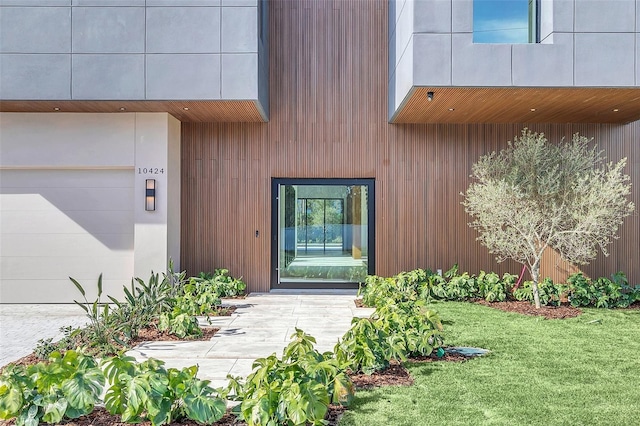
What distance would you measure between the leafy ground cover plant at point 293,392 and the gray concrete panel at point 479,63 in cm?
494

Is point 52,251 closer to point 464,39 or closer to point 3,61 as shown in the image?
point 3,61

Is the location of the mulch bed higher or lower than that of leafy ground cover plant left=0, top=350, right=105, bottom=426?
lower

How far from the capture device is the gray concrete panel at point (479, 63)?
23.2 ft

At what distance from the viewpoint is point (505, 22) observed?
7.30 metres

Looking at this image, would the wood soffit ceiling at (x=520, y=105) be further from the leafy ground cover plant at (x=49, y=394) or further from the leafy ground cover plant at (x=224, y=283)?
the leafy ground cover plant at (x=49, y=394)

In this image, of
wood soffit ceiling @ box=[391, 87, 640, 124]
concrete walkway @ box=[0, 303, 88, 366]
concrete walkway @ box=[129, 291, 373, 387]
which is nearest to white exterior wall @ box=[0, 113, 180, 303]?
concrete walkway @ box=[0, 303, 88, 366]

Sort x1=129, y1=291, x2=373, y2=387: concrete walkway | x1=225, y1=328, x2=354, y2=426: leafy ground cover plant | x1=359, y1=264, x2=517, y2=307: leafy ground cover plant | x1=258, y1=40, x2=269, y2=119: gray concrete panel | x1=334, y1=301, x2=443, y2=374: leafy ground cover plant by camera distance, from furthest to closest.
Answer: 1. x1=359, y1=264, x2=517, y2=307: leafy ground cover plant
2. x1=258, y1=40, x2=269, y2=119: gray concrete panel
3. x1=129, y1=291, x2=373, y2=387: concrete walkway
4. x1=334, y1=301, x2=443, y2=374: leafy ground cover plant
5. x1=225, y1=328, x2=354, y2=426: leafy ground cover plant

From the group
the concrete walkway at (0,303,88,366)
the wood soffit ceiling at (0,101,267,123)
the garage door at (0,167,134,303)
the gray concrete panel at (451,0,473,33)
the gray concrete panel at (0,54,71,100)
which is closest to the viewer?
the concrete walkway at (0,303,88,366)

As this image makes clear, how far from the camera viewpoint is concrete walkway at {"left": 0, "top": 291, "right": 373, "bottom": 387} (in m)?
5.35

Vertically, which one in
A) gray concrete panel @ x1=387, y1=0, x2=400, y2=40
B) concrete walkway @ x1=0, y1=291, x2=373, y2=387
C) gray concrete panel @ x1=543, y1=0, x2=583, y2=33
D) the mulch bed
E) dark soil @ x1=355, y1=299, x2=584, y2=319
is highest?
gray concrete panel @ x1=387, y1=0, x2=400, y2=40

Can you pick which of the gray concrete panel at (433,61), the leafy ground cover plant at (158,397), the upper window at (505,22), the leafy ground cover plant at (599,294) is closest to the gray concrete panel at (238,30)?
the gray concrete panel at (433,61)

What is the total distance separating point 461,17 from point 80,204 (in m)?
7.22

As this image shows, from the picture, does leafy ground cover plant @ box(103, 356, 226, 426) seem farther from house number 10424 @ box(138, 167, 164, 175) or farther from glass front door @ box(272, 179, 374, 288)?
glass front door @ box(272, 179, 374, 288)

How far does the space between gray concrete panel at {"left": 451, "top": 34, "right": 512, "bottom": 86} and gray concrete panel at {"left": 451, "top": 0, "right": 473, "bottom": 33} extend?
92mm
